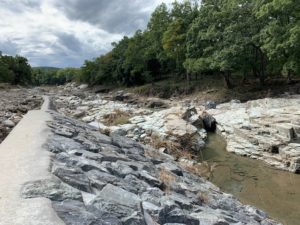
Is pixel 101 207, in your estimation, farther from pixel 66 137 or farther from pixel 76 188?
pixel 66 137

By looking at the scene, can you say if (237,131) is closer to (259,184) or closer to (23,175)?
(259,184)

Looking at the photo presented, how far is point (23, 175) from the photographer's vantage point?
459 cm

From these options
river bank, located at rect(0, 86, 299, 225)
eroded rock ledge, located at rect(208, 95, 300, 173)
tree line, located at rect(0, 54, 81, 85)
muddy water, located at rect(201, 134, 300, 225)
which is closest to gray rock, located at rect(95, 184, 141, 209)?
river bank, located at rect(0, 86, 299, 225)

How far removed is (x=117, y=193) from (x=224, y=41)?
27444 mm

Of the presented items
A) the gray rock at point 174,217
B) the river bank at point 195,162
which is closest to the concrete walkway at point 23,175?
the river bank at point 195,162

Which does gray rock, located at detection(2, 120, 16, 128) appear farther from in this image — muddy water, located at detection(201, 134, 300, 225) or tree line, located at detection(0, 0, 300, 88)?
tree line, located at detection(0, 0, 300, 88)

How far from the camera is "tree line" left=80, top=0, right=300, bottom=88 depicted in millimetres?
24125

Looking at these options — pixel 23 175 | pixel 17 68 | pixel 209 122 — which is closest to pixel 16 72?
pixel 17 68

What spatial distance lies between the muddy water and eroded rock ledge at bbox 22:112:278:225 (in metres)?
1.69

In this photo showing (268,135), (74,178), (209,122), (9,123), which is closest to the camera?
(74,178)

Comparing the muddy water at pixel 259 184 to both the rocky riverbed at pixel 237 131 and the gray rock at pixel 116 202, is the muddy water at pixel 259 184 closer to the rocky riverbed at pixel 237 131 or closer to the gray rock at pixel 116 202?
the rocky riverbed at pixel 237 131

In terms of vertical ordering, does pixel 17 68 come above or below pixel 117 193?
above

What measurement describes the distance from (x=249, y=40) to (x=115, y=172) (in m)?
24.6

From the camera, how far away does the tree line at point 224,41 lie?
24125 mm
